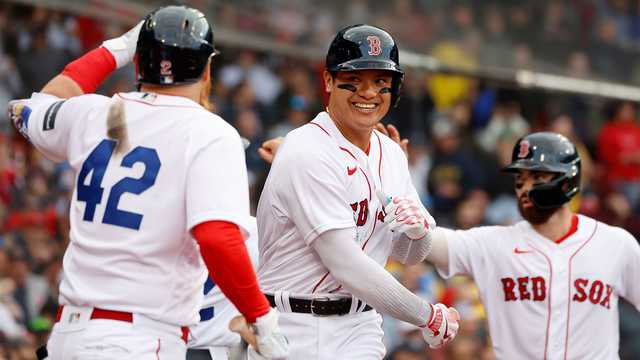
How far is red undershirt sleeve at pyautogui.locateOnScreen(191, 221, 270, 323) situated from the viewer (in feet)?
15.8

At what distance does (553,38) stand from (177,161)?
35.6ft

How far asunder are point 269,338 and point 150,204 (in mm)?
703

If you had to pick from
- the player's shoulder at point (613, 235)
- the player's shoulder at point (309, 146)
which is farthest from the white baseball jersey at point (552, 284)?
the player's shoulder at point (309, 146)

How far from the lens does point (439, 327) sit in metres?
5.90

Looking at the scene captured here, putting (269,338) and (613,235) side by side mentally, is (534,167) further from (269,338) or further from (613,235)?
(269,338)

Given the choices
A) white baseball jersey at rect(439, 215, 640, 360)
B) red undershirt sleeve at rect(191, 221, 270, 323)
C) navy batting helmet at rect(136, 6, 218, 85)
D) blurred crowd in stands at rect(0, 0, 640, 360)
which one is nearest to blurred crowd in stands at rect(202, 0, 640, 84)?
blurred crowd in stands at rect(0, 0, 640, 360)

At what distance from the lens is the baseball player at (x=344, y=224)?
18.9ft

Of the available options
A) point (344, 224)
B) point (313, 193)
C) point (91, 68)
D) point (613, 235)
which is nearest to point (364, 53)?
point (313, 193)

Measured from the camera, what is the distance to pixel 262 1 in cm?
1372

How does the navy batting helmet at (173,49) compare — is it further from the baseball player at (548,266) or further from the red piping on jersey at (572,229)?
the red piping on jersey at (572,229)

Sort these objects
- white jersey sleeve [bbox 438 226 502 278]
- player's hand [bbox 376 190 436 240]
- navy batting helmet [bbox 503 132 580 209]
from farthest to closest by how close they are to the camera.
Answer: white jersey sleeve [bbox 438 226 502 278]
navy batting helmet [bbox 503 132 580 209]
player's hand [bbox 376 190 436 240]

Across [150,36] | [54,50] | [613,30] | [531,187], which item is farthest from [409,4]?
[150,36]

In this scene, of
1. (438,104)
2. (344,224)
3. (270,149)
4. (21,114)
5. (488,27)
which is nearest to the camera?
(21,114)

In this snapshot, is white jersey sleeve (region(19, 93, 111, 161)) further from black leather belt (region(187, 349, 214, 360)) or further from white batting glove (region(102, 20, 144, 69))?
black leather belt (region(187, 349, 214, 360))
